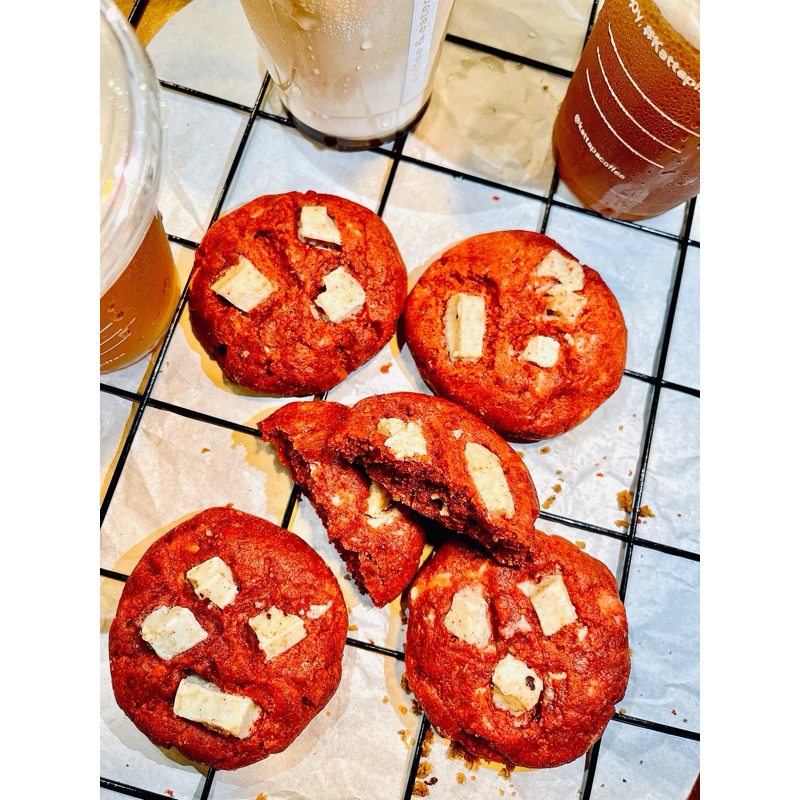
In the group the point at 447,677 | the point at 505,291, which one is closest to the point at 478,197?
the point at 505,291

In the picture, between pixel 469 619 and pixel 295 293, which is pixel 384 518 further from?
pixel 295 293

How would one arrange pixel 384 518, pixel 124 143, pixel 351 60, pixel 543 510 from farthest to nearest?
pixel 543 510
pixel 384 518
pixel 351 60
pixel 124 143

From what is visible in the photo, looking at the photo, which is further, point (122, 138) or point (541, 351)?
point (541, 351)

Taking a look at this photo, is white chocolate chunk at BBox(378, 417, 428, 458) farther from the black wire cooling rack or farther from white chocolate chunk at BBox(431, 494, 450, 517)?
the black wire cooling rack

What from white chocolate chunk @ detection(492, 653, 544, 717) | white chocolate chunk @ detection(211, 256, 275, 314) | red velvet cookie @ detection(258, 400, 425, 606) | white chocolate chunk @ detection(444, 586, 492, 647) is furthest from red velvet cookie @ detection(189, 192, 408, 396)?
white chocolate chunk @ detection(492, 653, 544, 717)

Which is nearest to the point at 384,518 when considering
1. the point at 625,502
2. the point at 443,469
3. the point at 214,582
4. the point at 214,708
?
the point at 443,469

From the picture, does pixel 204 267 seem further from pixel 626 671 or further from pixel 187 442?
pixel 626 671

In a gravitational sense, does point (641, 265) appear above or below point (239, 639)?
above
